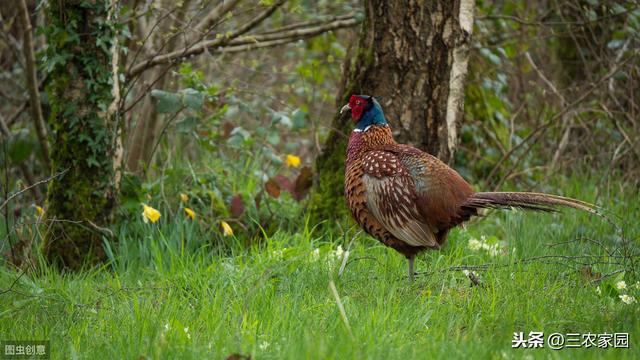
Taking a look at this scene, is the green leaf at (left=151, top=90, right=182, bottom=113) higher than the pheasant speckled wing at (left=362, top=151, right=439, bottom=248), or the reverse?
the green leaf at (left=151, top=90, right=182, bottom=113)

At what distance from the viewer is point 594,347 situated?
326cm

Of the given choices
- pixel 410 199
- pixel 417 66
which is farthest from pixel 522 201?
pixel 417 66

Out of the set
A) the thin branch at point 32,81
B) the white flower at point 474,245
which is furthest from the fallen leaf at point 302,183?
the thin branch at point 32,81

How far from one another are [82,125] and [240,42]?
162 cm

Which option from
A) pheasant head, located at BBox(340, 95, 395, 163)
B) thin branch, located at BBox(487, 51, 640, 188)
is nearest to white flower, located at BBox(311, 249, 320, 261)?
pheasant head, located at BBox(340, 95, 395, 163)

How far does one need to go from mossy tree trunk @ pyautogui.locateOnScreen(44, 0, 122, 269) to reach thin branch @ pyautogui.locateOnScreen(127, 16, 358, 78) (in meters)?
0.65

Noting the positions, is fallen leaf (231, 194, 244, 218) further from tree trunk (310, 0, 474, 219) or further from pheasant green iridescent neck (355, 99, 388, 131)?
pheasant green iridescent neck (355, 99, 388, 131)

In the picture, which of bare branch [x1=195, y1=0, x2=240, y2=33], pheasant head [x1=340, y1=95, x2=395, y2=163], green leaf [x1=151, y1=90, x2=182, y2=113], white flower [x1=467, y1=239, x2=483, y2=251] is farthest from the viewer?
bare branch [x1=195, y1=0, x2=240, y2=33]

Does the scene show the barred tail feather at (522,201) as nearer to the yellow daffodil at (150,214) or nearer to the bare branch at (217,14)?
the yellow daffodil at (150,214)

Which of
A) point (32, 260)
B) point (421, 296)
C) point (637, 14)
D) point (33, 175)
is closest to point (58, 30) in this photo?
point (32, 260)

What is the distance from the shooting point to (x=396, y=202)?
433 centimetres

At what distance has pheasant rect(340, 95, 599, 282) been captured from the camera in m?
4.21

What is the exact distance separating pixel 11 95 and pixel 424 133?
14.9 feet

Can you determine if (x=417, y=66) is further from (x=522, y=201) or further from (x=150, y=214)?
(x=150, y=214)
